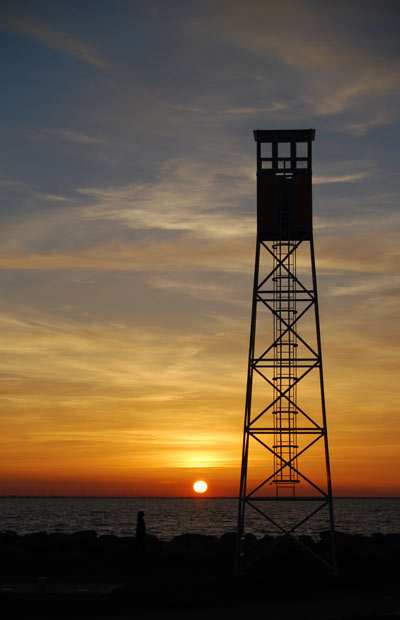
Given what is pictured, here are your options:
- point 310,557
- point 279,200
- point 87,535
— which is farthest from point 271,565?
point 87,535

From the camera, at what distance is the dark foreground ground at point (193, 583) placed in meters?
20.7

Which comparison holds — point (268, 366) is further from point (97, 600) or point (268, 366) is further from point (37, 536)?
point (37, 536)

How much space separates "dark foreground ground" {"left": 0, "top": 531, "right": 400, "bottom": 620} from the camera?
20.7 metres

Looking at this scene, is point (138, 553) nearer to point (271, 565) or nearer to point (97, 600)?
point (271, 565)

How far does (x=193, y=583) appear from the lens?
83.5 ft

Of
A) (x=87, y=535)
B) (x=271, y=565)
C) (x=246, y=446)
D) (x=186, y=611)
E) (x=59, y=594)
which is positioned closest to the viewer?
(x=186, y=611)

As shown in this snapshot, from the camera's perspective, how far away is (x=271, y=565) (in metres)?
29.2

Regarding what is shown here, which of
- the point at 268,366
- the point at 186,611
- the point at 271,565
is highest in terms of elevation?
the point at 268,366

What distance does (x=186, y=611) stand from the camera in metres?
20.9

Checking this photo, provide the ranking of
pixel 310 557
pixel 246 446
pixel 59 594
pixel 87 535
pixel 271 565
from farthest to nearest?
pixel 87 535 → pixel 310 557 → pixel 271 565 → pixel 246 446 → pixel 59 594

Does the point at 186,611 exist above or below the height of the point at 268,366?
below

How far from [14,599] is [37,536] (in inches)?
933

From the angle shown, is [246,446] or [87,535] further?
[87,535]

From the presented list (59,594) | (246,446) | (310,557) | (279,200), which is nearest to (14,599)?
(59,594)
